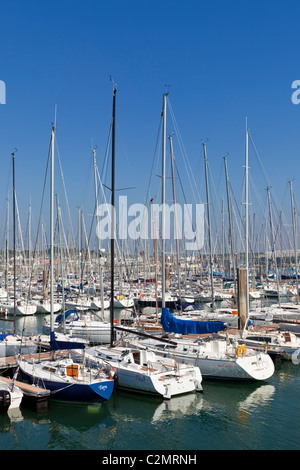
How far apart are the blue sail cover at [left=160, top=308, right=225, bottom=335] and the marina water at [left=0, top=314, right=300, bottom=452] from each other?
3.50 meters

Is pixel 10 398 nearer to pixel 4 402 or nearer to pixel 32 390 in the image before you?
pixel 4 402

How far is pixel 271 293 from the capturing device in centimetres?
6194

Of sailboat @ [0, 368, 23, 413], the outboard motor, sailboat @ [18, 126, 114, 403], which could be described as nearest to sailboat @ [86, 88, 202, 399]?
sailboat @ [18, 126, 114, 403]

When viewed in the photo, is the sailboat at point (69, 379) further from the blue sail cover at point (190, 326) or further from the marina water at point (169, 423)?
the blue sail cover at point (190, 326)

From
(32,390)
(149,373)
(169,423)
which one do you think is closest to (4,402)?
(32,390)

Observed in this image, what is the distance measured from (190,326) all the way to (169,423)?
310 inches

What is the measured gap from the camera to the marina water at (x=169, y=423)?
15.1 metres

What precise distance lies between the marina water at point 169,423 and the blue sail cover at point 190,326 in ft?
11.5

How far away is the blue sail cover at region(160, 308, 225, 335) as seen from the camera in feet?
78.1

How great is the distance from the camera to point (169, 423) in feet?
55.1

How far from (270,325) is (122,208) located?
113 feet

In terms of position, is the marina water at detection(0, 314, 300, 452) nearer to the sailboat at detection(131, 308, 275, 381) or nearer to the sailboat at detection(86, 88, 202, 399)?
the sailboat at detection(86, 88, 202, 399)

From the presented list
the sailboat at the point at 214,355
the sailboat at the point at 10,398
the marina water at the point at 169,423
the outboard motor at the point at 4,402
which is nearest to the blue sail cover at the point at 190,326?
the sailboat at the point at 214,355
